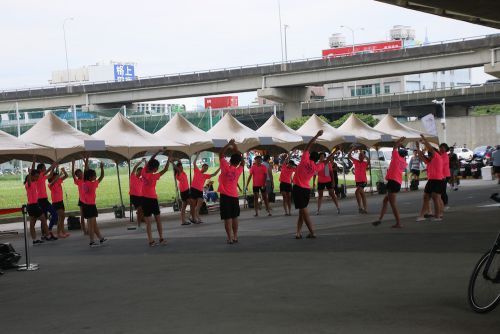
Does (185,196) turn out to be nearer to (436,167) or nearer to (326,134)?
(436,167)

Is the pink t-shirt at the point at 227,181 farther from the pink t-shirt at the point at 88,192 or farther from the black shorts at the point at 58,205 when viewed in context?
the black shorts at the point at 58,205

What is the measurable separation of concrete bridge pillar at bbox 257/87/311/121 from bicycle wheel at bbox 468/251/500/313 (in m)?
60.0

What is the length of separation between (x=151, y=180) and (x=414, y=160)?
79.1 ft

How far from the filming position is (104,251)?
51.1ft

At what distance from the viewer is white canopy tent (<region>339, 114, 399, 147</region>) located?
1262 inches

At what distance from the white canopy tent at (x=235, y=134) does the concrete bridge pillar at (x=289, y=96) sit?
39281mm

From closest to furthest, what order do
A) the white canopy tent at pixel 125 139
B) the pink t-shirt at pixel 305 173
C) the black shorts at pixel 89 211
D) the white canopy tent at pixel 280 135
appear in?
the pink t-shirt at pixel 305 173 → the black shorts at pixel 89 211 → the white canopy tent at pixel 125 139 → the white canopy tent at pixel 280 135

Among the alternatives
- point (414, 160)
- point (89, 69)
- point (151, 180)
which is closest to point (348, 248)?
point (151, 180)

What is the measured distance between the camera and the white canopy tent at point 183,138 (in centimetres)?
2468

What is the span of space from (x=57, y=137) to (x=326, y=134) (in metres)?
12.3

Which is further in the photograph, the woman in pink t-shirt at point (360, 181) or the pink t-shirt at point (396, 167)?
the woman in pink t-shirt at point (360, 181)

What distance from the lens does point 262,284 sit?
32.8 feet

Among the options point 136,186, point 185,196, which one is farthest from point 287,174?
point 136,186

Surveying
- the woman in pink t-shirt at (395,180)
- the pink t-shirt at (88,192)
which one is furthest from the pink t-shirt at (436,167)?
the pink t-shirt at (88,192)
